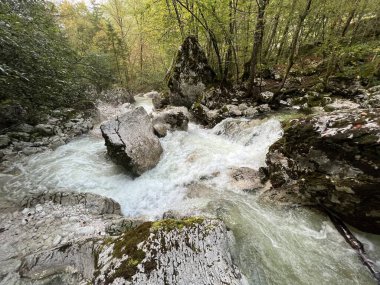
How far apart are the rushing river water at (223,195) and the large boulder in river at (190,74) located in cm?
303

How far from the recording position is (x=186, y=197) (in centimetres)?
501

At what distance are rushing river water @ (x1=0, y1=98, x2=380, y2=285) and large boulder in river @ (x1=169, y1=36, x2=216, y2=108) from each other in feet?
9.93

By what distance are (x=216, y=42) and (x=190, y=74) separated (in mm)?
1982

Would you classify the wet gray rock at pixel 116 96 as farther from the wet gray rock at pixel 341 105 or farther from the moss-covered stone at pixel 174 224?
the moss-covered stone at pixel 174 224

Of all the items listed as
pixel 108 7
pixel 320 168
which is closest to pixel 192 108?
pixel 320 168

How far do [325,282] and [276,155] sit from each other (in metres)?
2.70

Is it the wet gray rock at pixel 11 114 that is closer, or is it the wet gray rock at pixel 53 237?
the wet gray rock at pixel 53 237

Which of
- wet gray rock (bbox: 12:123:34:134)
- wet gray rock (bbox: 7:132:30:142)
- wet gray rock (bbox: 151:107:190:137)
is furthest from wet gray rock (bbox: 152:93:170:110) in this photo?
wet gray rock (bbox: 7:132:30:142)

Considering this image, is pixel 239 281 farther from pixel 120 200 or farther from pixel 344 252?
pixel 120 200

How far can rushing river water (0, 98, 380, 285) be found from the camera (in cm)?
305

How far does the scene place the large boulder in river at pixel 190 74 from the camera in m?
11.3

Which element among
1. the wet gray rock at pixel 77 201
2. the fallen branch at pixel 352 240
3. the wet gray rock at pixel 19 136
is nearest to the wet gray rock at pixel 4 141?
the wet gray rock at pixel 19 136

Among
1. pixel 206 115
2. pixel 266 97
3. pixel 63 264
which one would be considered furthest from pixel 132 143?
pixel 266 97

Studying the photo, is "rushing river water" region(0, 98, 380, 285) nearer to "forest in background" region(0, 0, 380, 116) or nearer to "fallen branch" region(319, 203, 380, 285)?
"fallen branch" region(319, 203, 380, 285)
